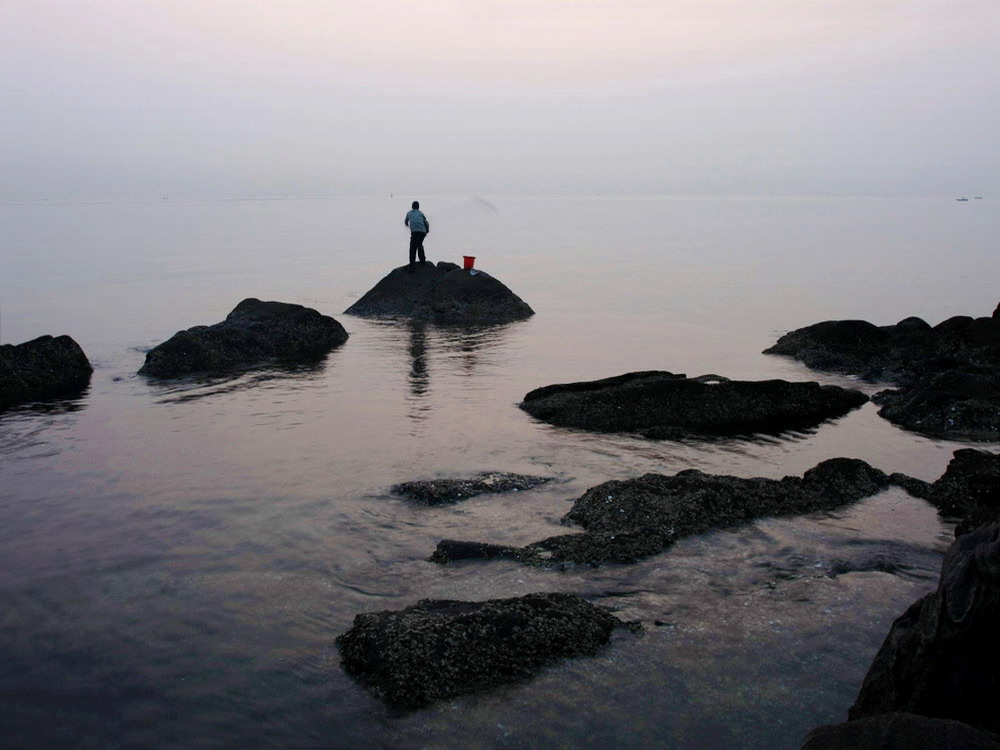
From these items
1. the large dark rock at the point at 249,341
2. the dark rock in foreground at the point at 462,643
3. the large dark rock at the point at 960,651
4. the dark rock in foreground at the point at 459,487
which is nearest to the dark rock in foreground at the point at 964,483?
the dark rock in foreground at the point at 459,487

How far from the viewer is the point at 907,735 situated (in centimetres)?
464

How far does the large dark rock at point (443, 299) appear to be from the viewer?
31.6 meters

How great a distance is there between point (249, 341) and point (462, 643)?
58.6 ft

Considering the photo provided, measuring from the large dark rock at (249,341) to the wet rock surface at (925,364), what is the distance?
13.2 meters

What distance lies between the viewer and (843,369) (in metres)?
22.0

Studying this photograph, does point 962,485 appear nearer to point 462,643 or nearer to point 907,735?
point 462,643

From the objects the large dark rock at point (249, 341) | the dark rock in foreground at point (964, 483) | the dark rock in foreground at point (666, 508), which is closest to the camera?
the dark rock in foreground at point (666, 508)


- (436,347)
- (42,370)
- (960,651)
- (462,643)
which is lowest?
(462,643)

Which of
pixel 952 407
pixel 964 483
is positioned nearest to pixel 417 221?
pixel 952 407

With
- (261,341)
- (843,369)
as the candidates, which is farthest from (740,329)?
(261,341)

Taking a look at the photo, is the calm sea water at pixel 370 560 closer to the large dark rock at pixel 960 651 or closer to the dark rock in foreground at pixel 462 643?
the dark rock in foreground at pixel 462 643

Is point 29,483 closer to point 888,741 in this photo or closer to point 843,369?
point 888,741

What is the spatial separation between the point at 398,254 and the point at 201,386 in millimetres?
50190

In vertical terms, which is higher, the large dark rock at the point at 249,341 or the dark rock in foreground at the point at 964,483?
→ the large dark rock at the point at 249,341
